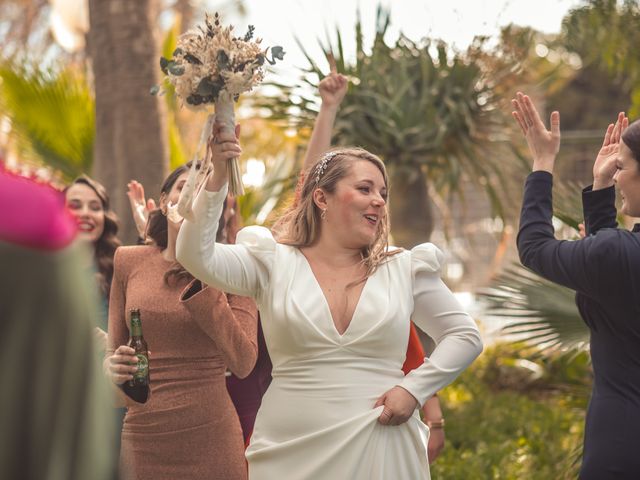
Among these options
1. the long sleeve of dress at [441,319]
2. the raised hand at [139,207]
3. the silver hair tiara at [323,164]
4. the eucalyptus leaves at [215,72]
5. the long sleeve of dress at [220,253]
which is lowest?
the long sleeve of dress at [441,319]

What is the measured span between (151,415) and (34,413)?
8.99 ft

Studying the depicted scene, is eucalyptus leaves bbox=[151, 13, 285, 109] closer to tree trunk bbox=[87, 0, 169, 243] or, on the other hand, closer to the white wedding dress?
the white wedding dress

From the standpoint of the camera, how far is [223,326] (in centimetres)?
342

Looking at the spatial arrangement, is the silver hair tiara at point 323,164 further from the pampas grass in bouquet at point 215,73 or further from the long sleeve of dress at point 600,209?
the long sleeve of dress at point 600,209

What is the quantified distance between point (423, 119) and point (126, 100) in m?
3.41

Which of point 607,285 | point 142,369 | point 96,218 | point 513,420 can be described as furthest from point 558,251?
point 513,420

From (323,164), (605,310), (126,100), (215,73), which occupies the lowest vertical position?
(605,310)

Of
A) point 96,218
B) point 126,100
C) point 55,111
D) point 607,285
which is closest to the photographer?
point 607,285

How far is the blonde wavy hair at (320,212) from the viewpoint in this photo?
3.33m

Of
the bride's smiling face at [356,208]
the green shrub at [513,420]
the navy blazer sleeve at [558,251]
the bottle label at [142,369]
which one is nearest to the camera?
the navy blazer sleeve at [558,251]

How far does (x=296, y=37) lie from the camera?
8477 millimetres

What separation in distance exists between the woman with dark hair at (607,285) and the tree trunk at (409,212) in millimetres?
6009

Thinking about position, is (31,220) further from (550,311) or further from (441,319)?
(550,311)

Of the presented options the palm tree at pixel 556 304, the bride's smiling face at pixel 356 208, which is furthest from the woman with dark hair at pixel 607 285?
the palm tree at pixel 556 304
